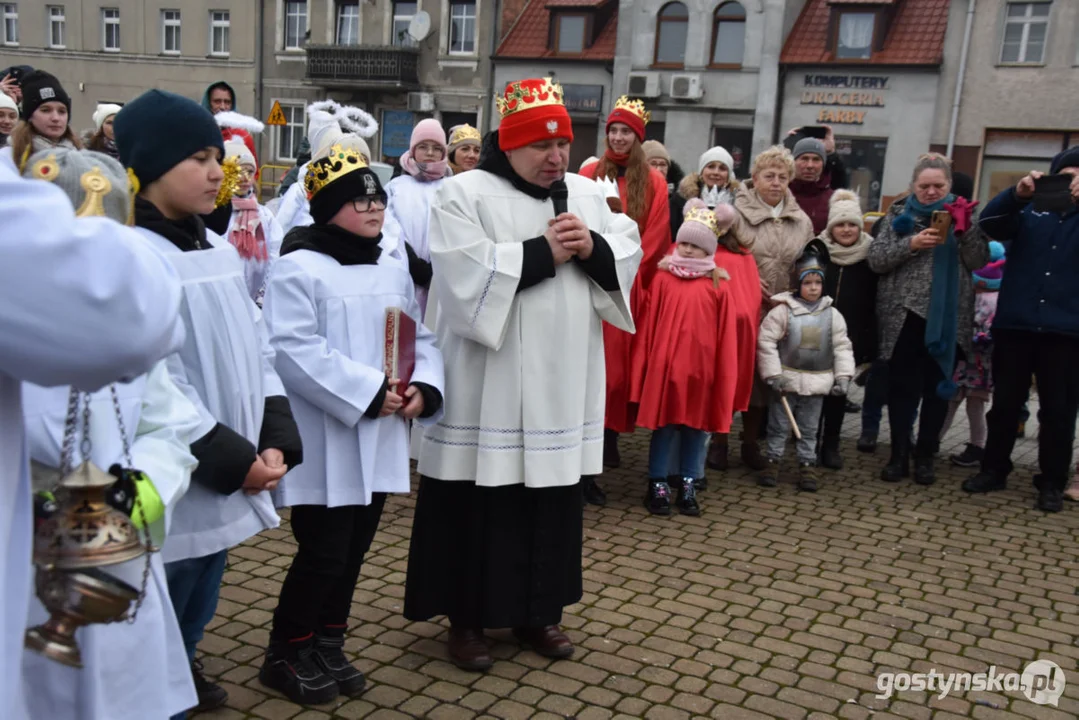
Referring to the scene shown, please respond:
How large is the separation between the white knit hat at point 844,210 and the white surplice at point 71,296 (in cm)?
638

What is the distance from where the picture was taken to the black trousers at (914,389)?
6.82 meters

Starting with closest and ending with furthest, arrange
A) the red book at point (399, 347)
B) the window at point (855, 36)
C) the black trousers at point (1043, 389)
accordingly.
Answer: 1. the red book at point (399, 347)
2. the black trousers at point (1043, 389)
3. the window at point (855, 36)

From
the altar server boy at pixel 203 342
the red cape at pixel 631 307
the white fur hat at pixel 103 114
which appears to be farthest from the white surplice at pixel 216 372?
the white fur hat at pixel 103 114

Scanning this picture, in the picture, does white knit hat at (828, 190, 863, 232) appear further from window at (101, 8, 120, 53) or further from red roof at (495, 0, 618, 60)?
window at (101, 8, 120, 53)

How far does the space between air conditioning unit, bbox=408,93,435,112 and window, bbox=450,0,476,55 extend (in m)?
1.53

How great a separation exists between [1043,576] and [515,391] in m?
3.21

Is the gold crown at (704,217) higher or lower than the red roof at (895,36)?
lower

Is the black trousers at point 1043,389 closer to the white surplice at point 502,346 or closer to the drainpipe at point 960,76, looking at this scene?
the white surplice at point 502,346

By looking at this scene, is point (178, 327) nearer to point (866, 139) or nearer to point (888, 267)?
point (888, 267)

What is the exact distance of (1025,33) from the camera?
24125mm

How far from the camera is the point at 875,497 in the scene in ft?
21.3

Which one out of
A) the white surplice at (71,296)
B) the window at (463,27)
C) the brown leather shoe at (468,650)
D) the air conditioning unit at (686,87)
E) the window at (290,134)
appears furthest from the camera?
the window at (290,134)

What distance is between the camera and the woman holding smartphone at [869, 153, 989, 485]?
6621 millimetres

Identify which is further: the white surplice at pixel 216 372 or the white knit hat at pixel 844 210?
the white knit hat at pixel 844 210
